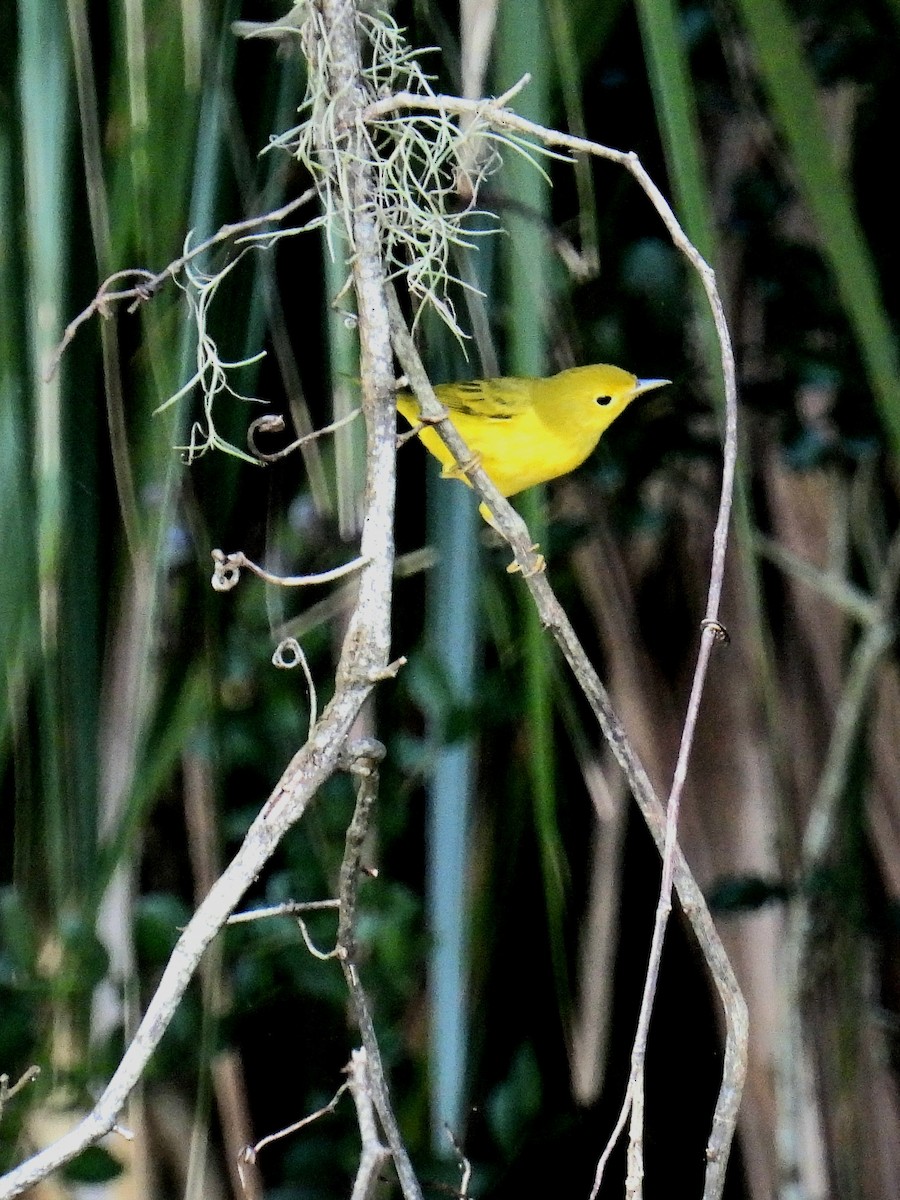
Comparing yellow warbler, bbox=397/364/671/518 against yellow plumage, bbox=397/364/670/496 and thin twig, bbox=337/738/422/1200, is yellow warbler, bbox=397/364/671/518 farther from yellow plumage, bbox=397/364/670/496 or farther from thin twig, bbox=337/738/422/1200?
thin twig, bbox=337/738/422/1200

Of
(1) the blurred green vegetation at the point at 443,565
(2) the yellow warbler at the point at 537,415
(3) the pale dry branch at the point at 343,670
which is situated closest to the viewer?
(3) the pale dry branch at the point at 343,670

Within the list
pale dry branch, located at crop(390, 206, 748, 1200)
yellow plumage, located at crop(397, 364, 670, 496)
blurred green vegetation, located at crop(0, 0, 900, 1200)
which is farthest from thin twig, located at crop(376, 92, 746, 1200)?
yellow plumage, located at crop(397, 364, 670, 496)

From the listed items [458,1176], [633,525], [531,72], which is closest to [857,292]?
[531,72]

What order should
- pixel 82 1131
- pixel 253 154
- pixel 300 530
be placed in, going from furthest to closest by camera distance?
pixel 300 530
pixel 253 154
pixel 82 1131

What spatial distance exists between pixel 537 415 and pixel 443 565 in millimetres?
387

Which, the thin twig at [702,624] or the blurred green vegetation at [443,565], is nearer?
the thin twig at [702,624]

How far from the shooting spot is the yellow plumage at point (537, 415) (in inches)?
47.6

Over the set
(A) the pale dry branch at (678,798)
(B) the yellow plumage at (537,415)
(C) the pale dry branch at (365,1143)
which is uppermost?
(B) the yellow plumage at (537,415)

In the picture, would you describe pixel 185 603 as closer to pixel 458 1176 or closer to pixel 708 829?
pixel 458 1176

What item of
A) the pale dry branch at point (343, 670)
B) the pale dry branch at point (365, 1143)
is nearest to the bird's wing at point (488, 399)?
the pale dry branch at point (343, 670)

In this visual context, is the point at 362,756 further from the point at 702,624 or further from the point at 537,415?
the point at 537,415

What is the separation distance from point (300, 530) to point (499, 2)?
69 centimetres

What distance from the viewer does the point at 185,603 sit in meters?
1.19

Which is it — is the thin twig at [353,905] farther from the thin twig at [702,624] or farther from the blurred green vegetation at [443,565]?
the blurred green vegetation at [443,565]
